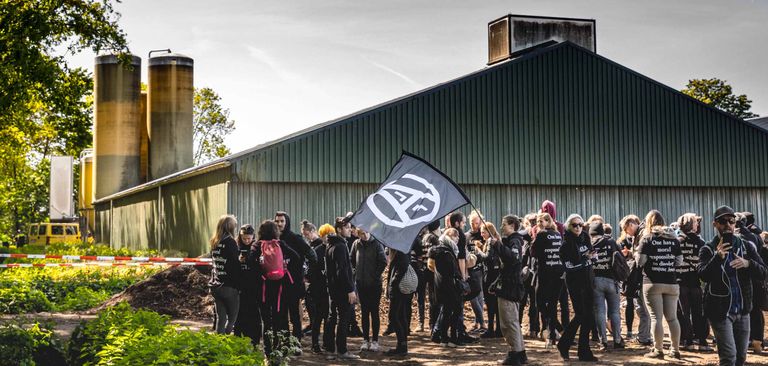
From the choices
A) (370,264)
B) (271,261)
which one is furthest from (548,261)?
(271,261)

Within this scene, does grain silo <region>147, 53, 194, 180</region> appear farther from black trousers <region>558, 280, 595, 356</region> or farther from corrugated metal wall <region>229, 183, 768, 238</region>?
black trousers <region>558, 280, 595, 356</region>

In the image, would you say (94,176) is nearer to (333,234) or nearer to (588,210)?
(588,210)

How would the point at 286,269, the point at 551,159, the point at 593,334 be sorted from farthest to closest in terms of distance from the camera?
1. the point at 551,159
2. the point at 593,334
3. the point at 286,269

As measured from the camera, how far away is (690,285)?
40.3ft

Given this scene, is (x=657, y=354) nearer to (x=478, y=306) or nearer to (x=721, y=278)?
(x=721, y=278)

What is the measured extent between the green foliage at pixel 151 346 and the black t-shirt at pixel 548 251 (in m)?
5.29

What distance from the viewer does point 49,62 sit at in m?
18.4

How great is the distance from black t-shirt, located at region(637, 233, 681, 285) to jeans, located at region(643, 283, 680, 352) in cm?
9

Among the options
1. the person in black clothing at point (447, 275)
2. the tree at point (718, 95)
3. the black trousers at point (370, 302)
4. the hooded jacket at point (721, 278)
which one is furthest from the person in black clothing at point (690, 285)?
the tree at point (718, 95)

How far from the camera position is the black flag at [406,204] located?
11.3 m

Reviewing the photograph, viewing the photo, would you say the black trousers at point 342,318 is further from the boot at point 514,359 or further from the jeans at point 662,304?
the jeans at point 662,304

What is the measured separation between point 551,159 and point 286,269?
1975cm

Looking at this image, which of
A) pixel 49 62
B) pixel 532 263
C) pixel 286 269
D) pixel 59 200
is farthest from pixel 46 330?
pixel 59 200

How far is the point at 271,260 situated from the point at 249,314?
73cm
